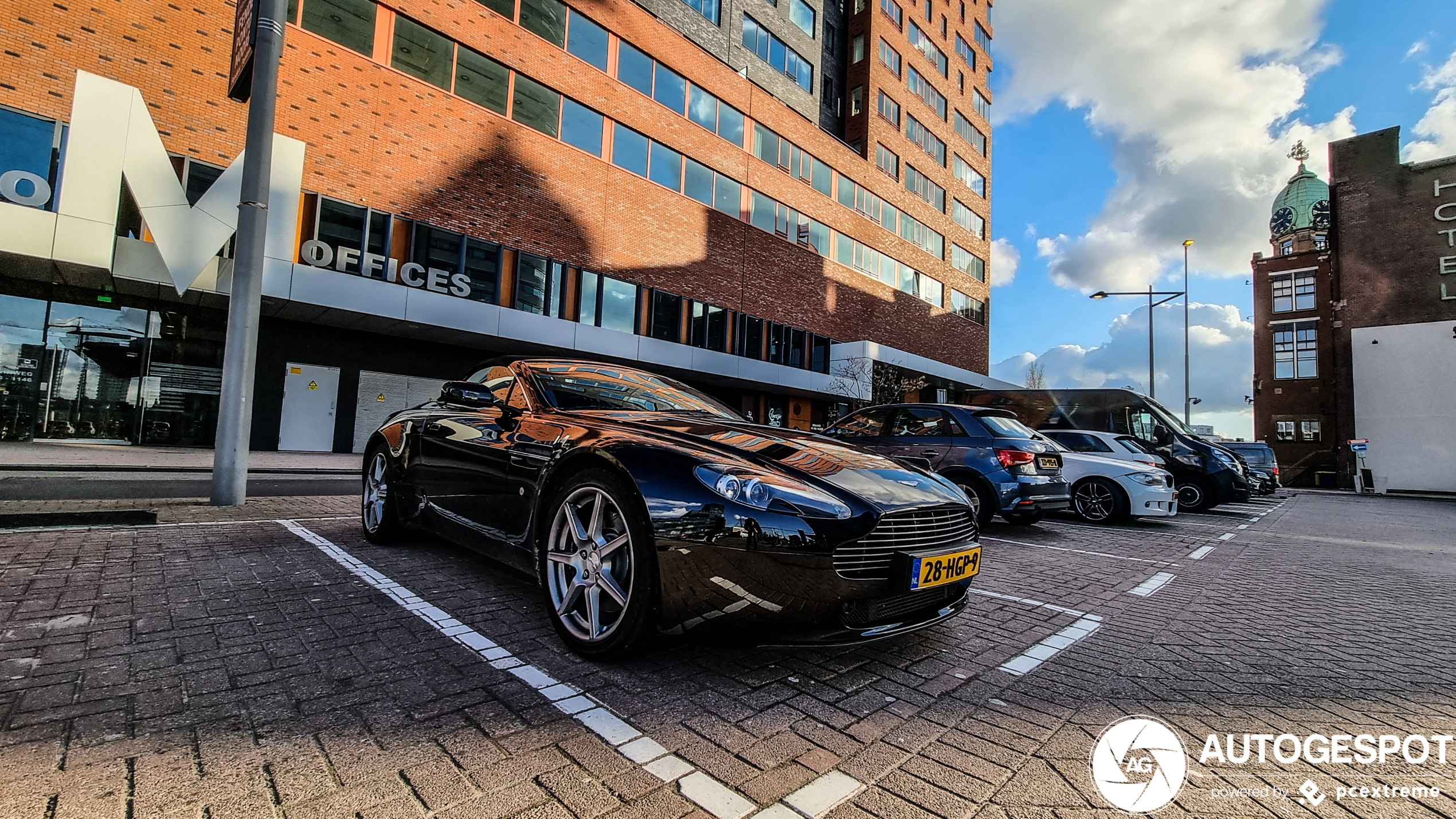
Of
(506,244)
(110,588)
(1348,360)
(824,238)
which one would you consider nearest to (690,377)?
(506,244)

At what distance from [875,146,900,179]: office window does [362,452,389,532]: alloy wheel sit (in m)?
32.3

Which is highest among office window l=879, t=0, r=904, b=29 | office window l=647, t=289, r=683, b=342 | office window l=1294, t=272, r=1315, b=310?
office window l=879, t=0, r=904, b=29

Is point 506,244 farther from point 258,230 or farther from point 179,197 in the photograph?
point 258,230

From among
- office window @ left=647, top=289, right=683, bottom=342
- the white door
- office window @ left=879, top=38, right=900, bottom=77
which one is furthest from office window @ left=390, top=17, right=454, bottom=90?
office window @ left=879, top=38, right=900, bottom=77

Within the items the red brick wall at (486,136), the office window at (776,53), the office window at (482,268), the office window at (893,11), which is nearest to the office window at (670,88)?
the red brick wall at (486,136)

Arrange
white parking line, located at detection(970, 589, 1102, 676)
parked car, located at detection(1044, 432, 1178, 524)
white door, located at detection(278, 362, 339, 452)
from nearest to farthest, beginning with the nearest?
white parking line, located at detection(970, 589, 1102, 676)
parked car, located at detection(1044, 432, 1178, 524)
white door, located at detection(278, 362, 339, 452)

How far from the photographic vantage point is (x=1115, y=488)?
949 centimetres

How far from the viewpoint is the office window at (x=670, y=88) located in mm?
21891

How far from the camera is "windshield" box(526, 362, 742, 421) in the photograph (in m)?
3.52

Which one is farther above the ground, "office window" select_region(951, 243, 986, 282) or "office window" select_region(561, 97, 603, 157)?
"office window" select_region(951, 243, 986, 282)

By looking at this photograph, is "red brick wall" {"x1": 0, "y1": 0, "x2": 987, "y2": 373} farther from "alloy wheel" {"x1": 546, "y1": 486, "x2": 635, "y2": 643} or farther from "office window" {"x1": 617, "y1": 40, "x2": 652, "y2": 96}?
"alloy wheel" {"x1": 546, "y1": 486, "x2": 635, "y2": 643}

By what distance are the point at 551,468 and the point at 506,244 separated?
1659 centimetres

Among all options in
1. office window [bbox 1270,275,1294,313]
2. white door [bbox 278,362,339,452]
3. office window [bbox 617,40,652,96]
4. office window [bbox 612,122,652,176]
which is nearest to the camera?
white door [bbox 278,362,339,452]

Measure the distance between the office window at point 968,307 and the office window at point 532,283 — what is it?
27644 mm
